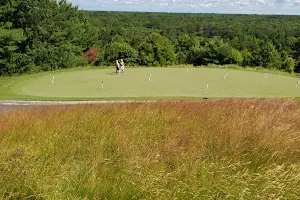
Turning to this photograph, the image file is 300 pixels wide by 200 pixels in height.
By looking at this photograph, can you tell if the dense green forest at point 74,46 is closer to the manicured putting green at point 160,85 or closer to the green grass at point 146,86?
the green grass at point 146,86

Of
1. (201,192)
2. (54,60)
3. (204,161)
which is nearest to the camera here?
(201,192)

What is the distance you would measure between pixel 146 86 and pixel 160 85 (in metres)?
0.89

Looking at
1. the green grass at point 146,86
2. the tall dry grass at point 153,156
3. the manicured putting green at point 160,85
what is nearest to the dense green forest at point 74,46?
the green grass at point 146,86

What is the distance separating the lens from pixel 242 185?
3.47 meters

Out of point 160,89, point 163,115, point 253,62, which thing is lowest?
point 253,62

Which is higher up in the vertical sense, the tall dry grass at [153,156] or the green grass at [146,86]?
the tall dry grass at [153,156]

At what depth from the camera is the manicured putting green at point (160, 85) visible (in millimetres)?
16328

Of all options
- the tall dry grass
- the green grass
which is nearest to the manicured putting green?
the green grass

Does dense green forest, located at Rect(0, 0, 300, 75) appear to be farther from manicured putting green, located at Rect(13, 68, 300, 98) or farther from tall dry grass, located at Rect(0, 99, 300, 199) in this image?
tall dry grass, located at Rect(0, 99, 300, 199)

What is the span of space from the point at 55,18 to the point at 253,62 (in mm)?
52469

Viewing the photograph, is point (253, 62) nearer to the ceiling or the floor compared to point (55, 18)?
nearer to the floor

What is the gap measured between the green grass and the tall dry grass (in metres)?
8.91

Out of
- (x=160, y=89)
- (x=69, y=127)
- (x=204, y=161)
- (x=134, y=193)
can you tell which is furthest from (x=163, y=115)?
(x=160, y=89)

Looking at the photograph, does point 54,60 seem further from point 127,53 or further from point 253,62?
point 253,62
